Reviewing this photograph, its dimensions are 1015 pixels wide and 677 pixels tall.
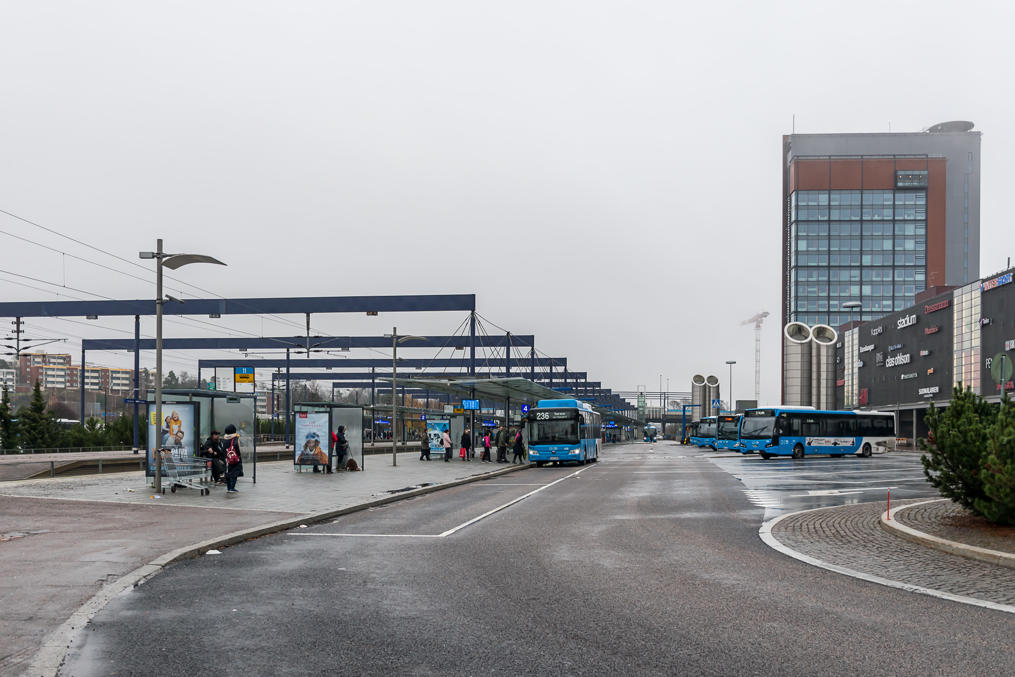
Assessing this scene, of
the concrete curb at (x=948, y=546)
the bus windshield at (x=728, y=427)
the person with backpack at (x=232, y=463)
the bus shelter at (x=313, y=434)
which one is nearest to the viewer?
the concrete curb at (x=948, y=546)

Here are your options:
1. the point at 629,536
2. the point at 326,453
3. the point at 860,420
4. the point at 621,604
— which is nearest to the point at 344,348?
the point at 326,453

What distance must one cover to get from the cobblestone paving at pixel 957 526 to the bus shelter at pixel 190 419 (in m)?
15.5

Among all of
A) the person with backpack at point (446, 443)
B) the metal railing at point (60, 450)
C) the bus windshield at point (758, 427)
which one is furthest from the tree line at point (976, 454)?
the metal railing at point (60, 450)

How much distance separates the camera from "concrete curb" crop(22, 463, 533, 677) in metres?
6.00

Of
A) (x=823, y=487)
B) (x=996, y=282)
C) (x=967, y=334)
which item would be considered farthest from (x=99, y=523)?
(x=967, y=334)

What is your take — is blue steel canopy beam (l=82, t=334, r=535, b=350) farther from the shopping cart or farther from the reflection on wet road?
the shopping cart

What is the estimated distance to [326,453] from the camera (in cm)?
2923

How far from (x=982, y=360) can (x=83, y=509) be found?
67076 mm

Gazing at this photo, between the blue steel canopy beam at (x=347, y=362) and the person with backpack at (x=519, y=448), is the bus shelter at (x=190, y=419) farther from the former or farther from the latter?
the blue steel canopy beam at (x=347, y=362)

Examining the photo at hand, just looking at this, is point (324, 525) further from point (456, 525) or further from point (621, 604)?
point (621, 604)

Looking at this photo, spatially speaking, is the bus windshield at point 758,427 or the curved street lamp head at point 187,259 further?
the bus windshield at point 758,427

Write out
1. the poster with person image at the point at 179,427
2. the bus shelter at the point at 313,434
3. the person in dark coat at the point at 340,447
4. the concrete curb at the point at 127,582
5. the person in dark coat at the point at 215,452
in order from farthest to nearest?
the person in dark coat at the point at 340,447
the bus shelter at the point at 313,434
the poster with person image at the point at 179,427
the person in dark coat at the point at 215,452
the concrete curb at the point at 127,582

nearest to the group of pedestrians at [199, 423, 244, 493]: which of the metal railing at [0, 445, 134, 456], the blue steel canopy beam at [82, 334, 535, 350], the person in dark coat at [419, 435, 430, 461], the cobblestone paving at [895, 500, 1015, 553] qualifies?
the cobblestone paving at [895, 500, 1015, 553]

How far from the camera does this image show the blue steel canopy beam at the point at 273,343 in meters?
56.9
